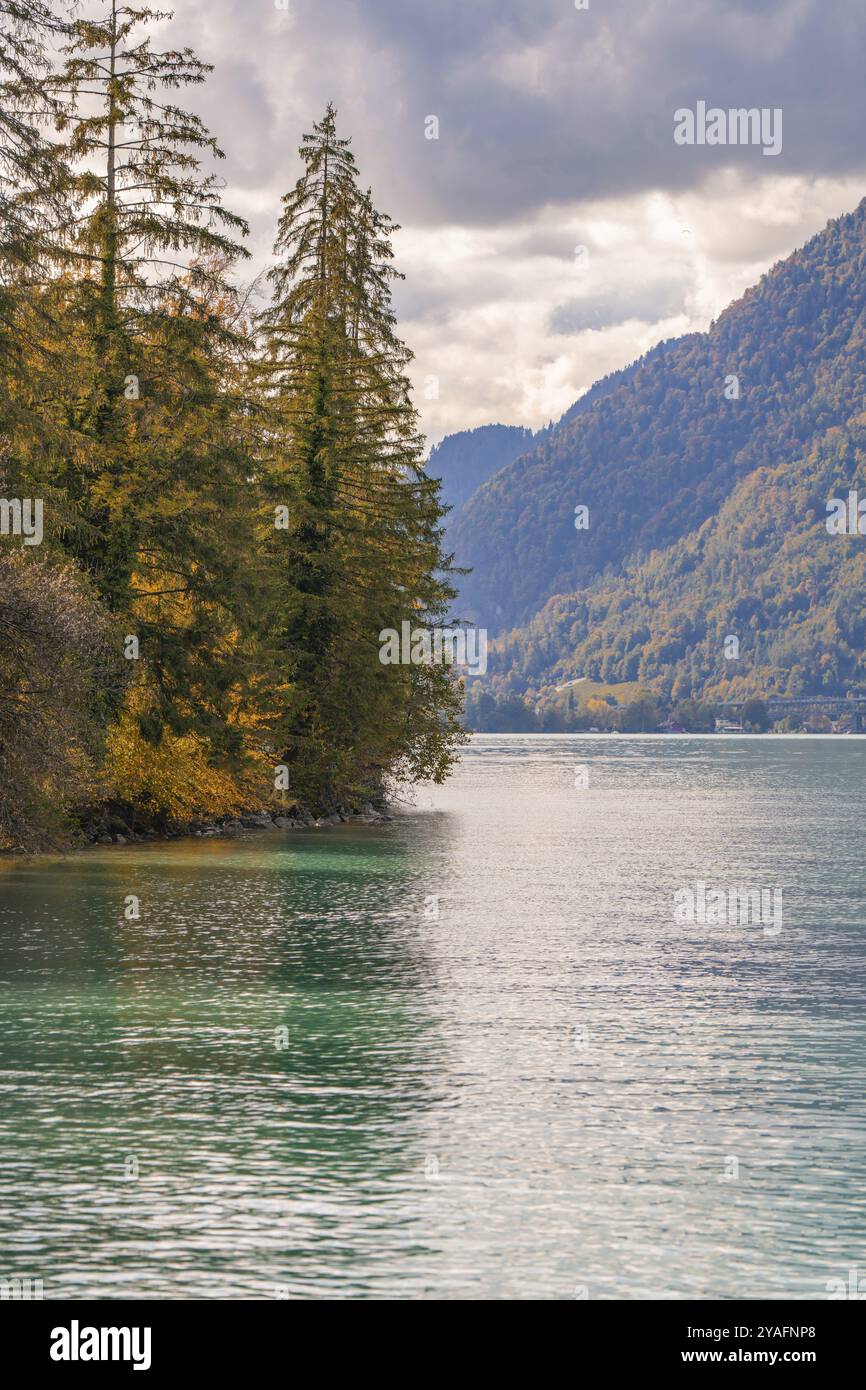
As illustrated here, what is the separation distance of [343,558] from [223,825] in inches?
351

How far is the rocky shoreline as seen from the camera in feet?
148

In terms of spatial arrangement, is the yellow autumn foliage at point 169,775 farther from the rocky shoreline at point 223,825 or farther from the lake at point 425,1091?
the lake at point 425,1091

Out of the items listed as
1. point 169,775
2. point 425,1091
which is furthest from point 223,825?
point 425,1091

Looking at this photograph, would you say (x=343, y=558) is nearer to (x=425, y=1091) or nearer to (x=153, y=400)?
(x=153, y=400)

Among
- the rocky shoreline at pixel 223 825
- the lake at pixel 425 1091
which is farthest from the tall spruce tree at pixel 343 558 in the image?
the lake at pixel 425 1091

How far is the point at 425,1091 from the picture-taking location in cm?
1617

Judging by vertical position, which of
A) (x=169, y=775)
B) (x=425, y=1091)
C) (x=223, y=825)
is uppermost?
(x=169, y=775)

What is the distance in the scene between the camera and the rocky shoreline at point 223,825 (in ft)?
148

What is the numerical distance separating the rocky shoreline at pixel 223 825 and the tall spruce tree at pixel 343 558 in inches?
41.4

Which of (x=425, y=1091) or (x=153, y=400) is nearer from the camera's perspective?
(x=425, y=1091)

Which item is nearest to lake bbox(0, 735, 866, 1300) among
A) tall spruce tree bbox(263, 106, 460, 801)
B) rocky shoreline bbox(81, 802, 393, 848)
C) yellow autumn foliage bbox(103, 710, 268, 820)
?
yellow autumn foliage bbox(103, 710, 268, 820)

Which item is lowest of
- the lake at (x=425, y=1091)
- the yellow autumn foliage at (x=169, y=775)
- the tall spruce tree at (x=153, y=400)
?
the lake at (x=425, y=1091)
